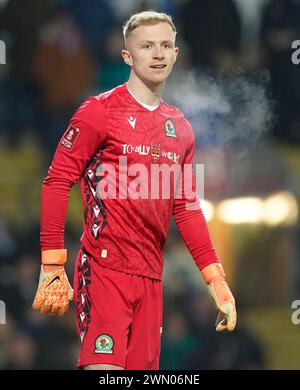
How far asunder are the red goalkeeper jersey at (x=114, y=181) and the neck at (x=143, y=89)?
23 millimetres

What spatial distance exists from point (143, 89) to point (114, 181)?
37 centimetres

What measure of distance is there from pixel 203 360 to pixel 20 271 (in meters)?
1.11

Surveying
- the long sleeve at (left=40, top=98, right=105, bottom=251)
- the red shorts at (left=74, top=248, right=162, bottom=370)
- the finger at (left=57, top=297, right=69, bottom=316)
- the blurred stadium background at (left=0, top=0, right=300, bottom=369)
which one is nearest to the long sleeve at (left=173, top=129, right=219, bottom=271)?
the red shorts at (left=74, top=248, right=162, bottom=370)

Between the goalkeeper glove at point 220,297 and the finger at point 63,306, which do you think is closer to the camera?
the finger at point 63,306

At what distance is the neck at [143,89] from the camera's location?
13.8 ft

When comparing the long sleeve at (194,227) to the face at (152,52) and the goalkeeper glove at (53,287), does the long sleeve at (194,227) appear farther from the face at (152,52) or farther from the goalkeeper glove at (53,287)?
the goalkeeper glove at (53,287)

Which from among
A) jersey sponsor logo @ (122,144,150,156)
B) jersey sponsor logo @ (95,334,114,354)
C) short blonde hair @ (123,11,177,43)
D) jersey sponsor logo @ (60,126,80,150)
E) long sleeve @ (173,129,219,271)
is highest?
short blonde hair @ (123,11,177,43)

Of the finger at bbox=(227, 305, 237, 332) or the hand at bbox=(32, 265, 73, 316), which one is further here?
the finger at bbox=(227, 305, 237, 332)

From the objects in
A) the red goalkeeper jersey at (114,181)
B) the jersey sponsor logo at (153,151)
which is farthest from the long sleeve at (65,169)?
the jersey sponsor logo at (153,151)

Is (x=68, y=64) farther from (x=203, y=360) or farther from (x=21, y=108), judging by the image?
(x=203, y=360)

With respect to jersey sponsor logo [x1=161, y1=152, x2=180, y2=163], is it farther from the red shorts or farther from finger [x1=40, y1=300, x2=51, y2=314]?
finger [x1=40, y1=300, x2=51, y2=314]

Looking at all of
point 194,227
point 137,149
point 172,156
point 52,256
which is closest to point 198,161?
point 194,227

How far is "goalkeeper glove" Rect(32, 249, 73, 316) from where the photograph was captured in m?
4.09

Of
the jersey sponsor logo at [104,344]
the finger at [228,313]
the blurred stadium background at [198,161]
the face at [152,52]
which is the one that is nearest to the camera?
the jersey sponsor logo at [104,344]
